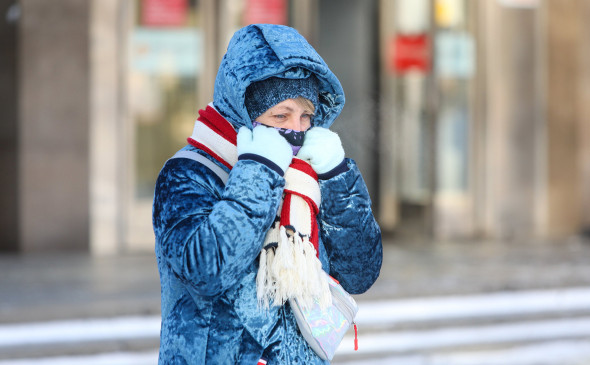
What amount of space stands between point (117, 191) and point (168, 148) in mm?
726

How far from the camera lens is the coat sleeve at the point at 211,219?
169cm

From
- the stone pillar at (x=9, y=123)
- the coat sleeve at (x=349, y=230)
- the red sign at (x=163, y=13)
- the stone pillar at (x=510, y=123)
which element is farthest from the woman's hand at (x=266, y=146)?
the stone pillar at (x=510, y=123)

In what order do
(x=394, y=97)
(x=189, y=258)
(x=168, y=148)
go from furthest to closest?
1. (x=394, y=97)
2. (x=168, y=148)
3. (x=189, y=258)

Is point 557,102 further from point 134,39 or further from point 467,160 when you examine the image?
point 134,39

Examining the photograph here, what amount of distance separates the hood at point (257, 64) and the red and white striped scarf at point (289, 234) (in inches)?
2.4

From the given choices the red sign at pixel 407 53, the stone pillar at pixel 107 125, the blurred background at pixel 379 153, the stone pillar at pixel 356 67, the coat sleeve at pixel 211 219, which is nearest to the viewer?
the coat sleeve at pixel 211 219

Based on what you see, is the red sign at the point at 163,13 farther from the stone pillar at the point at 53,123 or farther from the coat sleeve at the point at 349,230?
the coat sleeve at the point at 349,230

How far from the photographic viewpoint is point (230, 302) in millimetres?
1791

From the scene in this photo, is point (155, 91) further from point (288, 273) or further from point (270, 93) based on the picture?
point (288, 273)

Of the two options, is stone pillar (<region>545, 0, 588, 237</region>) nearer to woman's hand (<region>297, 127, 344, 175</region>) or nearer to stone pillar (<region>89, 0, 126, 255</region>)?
stone pillar (<region>89, 0, 126, 255</region>)

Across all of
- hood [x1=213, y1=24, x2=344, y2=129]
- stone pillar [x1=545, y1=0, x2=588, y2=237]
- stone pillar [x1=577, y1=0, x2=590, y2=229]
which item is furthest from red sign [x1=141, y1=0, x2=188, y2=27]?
hood [x1=213, y1=24, x2=344, y2=129]

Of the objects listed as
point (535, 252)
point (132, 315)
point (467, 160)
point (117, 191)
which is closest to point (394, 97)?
point (467, 160)

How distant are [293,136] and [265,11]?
7.31 meters

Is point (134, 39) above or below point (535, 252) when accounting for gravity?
above
